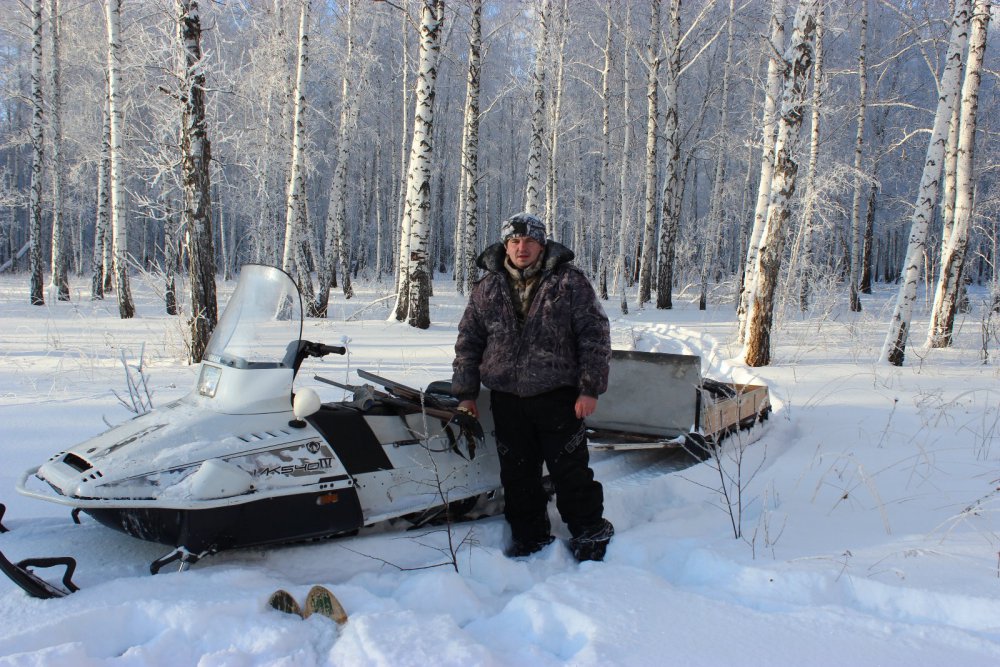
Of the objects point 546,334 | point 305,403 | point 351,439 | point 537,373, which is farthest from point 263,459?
point 546,334

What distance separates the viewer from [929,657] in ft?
6.68

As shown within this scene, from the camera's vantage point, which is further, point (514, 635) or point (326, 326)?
point (326, 326)

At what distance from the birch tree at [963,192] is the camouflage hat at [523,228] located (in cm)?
990

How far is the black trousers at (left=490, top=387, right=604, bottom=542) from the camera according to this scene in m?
3.21

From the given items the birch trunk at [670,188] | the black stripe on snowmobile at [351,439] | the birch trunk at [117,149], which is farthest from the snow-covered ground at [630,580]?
the birch trunk at [670,188]

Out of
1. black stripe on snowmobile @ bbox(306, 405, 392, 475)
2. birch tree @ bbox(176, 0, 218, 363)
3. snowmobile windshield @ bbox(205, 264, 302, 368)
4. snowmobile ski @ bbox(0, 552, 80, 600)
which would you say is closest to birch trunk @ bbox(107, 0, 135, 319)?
birch tree @ bbox(176, 0, 218, 363)

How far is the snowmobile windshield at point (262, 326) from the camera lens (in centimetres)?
298

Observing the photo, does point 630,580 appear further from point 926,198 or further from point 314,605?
point 926,198

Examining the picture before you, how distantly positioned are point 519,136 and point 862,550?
35.4 meters

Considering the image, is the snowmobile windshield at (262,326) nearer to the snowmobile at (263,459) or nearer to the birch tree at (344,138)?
the snowmobile at (263,459)

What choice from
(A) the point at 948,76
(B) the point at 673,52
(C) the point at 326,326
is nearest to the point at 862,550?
(A) the point at 948,76

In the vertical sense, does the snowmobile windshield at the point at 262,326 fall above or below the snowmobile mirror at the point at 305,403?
above

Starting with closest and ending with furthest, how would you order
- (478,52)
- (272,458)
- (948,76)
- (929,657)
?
(929,657), (272,458), (948,76), (478,52)

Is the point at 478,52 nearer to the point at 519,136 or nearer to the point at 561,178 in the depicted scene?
the point at 561,178
